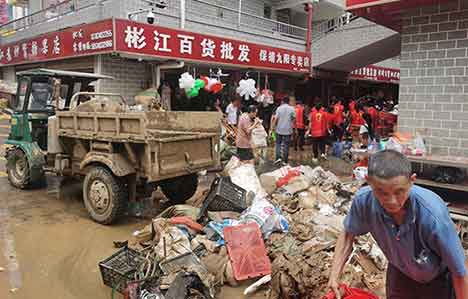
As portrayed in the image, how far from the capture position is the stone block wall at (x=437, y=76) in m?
5.02

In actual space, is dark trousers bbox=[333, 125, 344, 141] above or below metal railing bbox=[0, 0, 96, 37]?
below

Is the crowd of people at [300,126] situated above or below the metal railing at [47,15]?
below

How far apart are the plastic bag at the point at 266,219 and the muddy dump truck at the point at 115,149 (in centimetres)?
134

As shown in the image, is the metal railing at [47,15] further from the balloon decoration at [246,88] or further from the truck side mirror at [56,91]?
the truck side mirror at [56,91]

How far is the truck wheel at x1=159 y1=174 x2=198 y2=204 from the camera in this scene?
6383mm

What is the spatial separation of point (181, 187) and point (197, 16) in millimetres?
7586

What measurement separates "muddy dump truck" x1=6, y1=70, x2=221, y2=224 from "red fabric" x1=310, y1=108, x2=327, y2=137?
475cm

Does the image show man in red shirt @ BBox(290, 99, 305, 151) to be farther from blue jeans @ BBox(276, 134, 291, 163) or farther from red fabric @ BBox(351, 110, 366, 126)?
blue jeans @ BBox(276, 134, 291, 163)

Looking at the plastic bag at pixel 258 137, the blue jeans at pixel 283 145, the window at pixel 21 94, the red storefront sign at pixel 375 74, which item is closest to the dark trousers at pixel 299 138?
the blue jeans at pixel 283 145

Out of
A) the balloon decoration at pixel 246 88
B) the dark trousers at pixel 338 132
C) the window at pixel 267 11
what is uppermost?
the window at pixel 267 11

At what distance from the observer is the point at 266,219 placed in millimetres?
4559

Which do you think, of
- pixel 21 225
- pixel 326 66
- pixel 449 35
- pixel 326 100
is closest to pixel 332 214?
pixel 449 35

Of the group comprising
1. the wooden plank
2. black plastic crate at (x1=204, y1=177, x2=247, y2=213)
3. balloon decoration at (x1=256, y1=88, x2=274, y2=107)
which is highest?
balloon decoration at (x1=256, y1=88, x2=274, y2=107)

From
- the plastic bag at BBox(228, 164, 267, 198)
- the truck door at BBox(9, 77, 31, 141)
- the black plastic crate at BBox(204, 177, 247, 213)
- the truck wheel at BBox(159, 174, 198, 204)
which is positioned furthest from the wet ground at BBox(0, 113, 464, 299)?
the plastic bag at BBox(228, 164, 267, 198)
